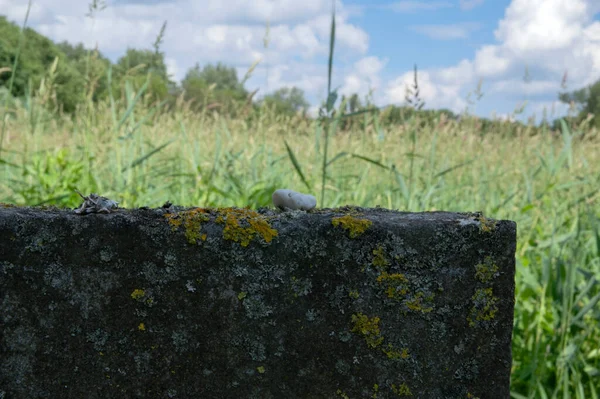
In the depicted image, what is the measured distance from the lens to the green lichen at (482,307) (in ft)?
4.36

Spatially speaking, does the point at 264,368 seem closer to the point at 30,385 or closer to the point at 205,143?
the point at 30,385

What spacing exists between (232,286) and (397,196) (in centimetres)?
299

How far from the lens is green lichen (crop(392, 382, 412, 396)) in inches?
52.1

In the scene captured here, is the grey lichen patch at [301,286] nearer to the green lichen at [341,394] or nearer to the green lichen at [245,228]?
the green lichen at [245,228]

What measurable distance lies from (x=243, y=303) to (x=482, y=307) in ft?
1.74

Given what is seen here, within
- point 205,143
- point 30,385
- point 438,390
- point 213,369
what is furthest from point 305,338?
point 205,143

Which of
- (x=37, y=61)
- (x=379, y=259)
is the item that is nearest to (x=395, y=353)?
(x=379, y=259)

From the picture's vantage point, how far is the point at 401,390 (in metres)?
1.33

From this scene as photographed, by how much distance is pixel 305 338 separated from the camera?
4.27 feet

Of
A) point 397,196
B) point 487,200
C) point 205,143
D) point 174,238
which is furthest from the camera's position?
point 205,143

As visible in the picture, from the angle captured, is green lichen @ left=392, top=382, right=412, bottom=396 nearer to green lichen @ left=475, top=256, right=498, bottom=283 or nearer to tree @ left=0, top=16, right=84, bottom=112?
green lichen @ left=475, top=256, right=498, bottom=283

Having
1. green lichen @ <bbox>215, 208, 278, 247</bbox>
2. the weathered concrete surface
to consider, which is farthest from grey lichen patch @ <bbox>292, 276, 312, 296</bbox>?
green lichen @ <bbox>215, 208, 278, 247</bbox>

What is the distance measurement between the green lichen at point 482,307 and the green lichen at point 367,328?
210 millimetres

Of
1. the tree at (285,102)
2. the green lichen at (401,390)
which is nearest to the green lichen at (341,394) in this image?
the green lichen at (401,390)
